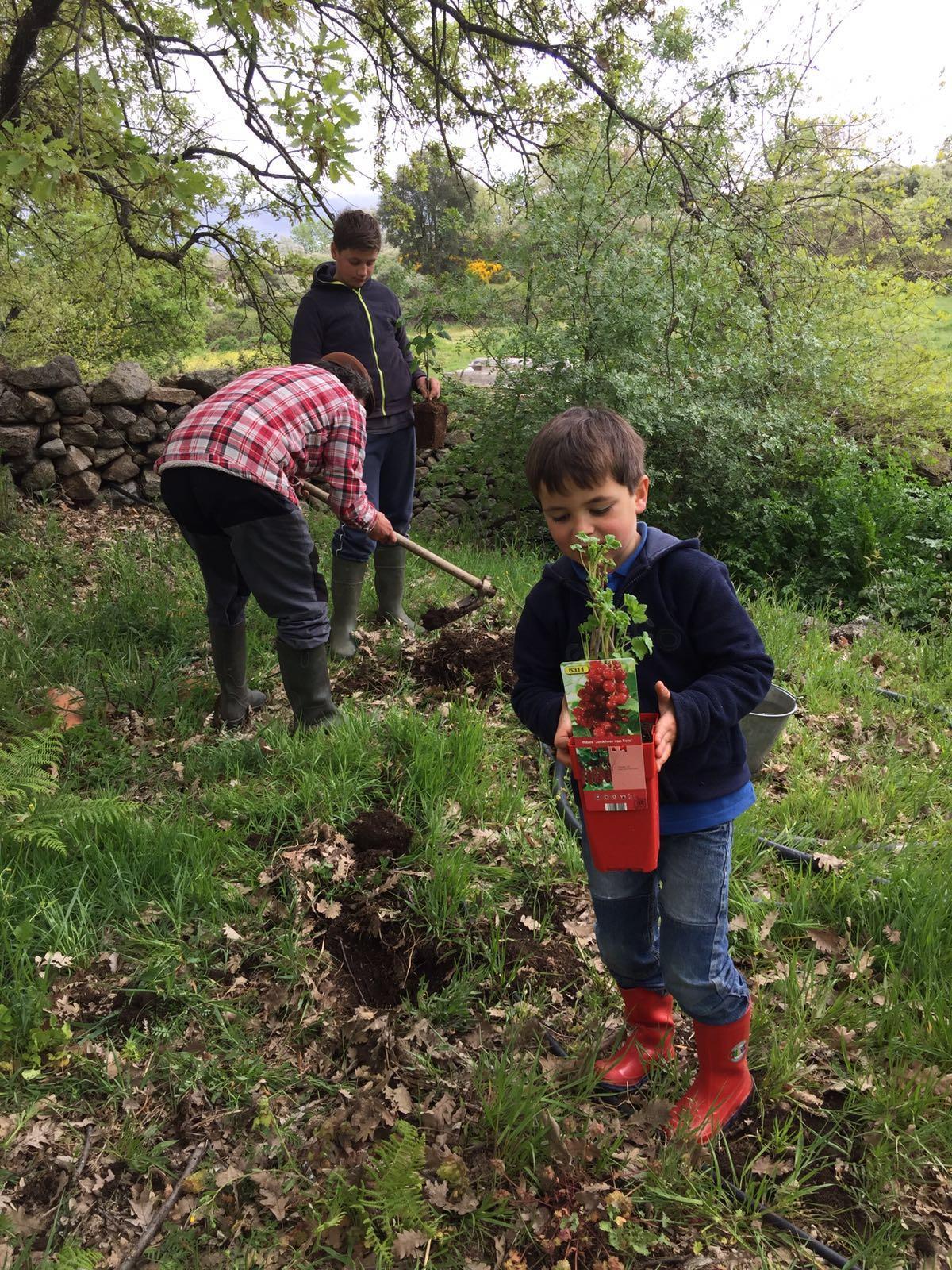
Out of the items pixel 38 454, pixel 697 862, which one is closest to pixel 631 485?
pixel 697 862

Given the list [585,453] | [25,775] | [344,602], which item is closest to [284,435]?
[344,602]

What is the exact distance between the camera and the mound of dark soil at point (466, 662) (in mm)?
4320

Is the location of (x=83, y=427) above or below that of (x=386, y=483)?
above

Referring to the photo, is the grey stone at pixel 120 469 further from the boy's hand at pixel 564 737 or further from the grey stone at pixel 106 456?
the boy's hand at pixel 564 737

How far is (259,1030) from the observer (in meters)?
2.40

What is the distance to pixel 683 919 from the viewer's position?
1852 mm

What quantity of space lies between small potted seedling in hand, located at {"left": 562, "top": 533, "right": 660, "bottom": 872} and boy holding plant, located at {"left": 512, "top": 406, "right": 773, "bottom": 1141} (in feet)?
0.03

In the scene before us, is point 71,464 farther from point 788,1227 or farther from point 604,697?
point 788,1227

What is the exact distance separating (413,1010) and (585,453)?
1779 mm

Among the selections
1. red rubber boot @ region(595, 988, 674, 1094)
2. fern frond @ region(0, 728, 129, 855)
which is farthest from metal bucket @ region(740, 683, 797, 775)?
fern frond @ region(0, 728, 129, 855)

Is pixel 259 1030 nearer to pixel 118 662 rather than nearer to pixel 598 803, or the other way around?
pixel 598 803

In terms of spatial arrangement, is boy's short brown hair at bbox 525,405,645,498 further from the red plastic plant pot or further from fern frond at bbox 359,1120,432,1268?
fern frond at bbox 359,1120,432,1268

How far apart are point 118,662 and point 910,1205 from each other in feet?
13.6

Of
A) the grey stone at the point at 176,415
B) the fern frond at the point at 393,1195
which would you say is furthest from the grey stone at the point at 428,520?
the fern frond at the point at 393,1195
